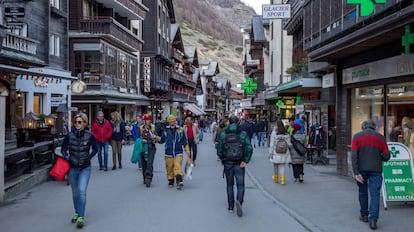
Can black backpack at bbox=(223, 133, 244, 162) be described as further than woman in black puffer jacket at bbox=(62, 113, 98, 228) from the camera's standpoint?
Yes

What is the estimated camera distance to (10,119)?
916 inches

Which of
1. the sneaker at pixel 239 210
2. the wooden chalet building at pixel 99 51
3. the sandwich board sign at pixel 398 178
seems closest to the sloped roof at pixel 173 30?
the wooden chalet building at pixel 99 51

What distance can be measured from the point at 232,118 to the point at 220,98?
417 ft

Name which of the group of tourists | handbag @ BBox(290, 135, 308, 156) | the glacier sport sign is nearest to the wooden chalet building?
the glacier sport sign

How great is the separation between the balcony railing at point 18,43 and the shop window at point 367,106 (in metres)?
11.6

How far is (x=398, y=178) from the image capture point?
381 inches

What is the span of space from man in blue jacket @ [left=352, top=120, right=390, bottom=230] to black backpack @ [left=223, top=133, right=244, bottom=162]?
202 centimetres

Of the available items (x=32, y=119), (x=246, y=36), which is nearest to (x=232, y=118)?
(x=32, y=119)

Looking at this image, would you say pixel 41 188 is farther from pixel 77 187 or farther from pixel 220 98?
pixel 220 98

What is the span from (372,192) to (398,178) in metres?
1.81

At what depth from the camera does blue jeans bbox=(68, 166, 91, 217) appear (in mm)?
8289

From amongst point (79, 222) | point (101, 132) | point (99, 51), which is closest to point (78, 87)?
point (99, 51)

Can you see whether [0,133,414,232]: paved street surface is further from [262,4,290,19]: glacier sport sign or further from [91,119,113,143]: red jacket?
[262,4,290,19]: glacier sport sign

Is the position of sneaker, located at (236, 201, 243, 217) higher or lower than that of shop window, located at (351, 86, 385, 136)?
lower
